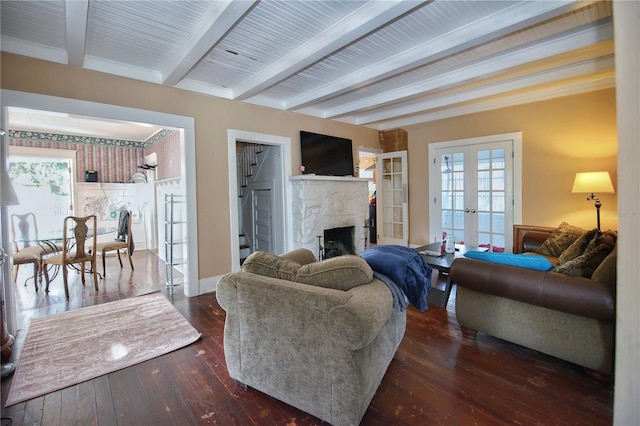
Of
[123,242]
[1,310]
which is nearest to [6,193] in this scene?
[1,310]

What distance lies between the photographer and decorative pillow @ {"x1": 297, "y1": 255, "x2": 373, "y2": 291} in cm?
164

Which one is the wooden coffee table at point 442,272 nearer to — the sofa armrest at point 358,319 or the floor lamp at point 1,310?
A: the sofa armrest at point 358,319

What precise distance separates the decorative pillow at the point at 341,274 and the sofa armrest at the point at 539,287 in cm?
113

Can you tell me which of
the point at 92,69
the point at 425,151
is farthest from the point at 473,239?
the point at 92,69

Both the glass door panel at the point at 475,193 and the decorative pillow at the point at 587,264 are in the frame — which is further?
the glass door panel at the point at 475,193

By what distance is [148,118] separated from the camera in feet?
11.0

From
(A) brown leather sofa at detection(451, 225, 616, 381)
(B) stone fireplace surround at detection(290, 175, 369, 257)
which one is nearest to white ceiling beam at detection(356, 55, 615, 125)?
(B) stone fireplace surround at detection(290, 175, 369, 257)

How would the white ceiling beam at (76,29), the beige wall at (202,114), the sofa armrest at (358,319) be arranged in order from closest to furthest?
the sofa armrest at (358,319) → the white ceiling beam at (76,29) → the beige wall at (202,114)

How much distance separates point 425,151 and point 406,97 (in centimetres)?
173

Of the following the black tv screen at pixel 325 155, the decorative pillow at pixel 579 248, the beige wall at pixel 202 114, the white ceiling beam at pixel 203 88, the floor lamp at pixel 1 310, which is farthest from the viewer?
the black tv screen at pixel 325 155

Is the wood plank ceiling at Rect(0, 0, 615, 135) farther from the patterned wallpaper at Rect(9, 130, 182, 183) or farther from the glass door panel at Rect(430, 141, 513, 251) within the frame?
the patterned wallpaper at Rect(9, 130, 182, 183)

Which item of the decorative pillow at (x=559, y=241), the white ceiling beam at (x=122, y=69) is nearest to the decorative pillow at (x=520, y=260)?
the decorative pillow at (x=559, y=241)

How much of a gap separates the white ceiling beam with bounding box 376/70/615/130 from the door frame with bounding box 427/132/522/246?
1.52ft

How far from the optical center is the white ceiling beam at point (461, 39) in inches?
A: 85.8
